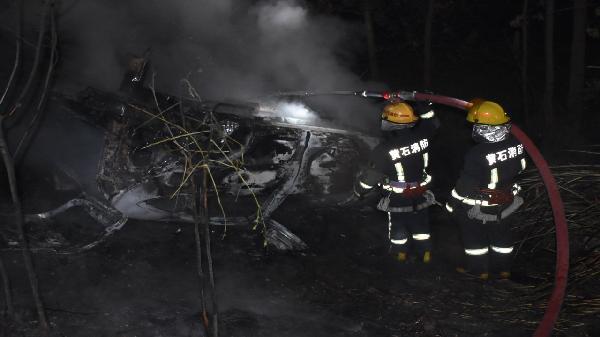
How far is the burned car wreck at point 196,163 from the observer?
5027 millimetres

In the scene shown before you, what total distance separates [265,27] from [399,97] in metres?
3.49

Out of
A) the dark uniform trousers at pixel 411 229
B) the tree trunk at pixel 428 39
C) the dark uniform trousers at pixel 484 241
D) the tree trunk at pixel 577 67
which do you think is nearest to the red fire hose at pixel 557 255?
the dark uniform trousers at pixel 484 241

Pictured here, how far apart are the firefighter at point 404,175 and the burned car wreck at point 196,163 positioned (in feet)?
1.72

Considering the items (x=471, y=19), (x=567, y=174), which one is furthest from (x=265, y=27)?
(x=471, y=19)

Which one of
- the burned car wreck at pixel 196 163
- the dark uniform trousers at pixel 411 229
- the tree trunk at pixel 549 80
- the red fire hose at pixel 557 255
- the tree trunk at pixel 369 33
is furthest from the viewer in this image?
the tree trunk at pixel 369 33

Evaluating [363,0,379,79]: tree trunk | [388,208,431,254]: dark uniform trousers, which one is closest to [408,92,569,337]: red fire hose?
[388,208,431,254]: dark uniform trousers

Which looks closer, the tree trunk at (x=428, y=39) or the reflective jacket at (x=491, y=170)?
the reflective jacket at (x=491, y=170)

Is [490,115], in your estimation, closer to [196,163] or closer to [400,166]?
[400,166]

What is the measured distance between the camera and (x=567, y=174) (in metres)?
5.63

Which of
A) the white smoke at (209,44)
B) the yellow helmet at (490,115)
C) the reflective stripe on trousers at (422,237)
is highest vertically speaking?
the white smoke at (209,44)

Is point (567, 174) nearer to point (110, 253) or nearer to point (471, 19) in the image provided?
point (110, 253)

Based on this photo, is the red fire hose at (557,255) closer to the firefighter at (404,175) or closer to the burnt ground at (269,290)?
the burnt ground at (269,290)

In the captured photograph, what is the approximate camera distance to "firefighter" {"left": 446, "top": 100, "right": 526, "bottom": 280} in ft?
16.0

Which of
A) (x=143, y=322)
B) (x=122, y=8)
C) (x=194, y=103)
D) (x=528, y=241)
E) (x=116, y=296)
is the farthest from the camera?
(x=122, y=8)
